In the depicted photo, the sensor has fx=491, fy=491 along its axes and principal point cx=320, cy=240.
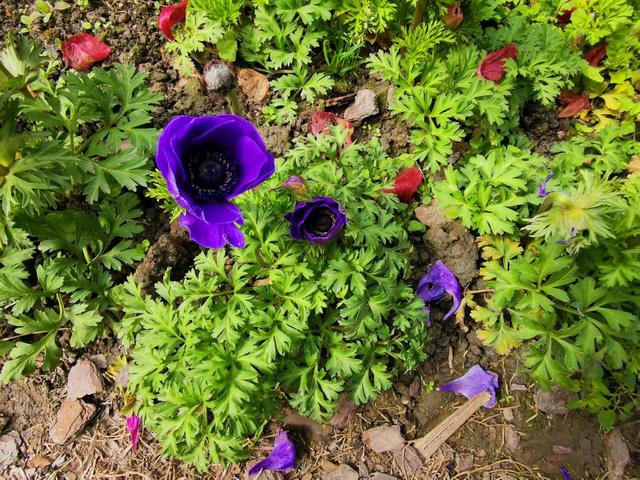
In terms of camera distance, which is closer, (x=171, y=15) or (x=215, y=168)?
(x=215, y=168)

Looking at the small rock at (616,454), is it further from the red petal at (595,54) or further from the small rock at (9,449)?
the small rock at (9,449)

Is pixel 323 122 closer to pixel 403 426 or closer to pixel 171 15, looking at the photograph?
pixel 171 15

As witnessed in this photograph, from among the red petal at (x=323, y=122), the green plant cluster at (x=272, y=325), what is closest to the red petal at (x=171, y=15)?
the red petal at (x=323, y=122)

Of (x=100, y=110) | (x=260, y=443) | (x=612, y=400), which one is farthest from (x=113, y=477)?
(x=612, y=400)

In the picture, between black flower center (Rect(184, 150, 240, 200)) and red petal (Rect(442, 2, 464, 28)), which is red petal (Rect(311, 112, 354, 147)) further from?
black flower center (Rect(184, 150, 240, 200))

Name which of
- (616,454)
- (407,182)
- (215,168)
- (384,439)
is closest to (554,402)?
(616,454)

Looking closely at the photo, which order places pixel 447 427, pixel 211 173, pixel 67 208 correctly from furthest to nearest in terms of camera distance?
pixel 67 208 → pixel 447 427 → pixel 211 173

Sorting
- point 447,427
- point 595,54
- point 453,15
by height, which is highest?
point 453,15
